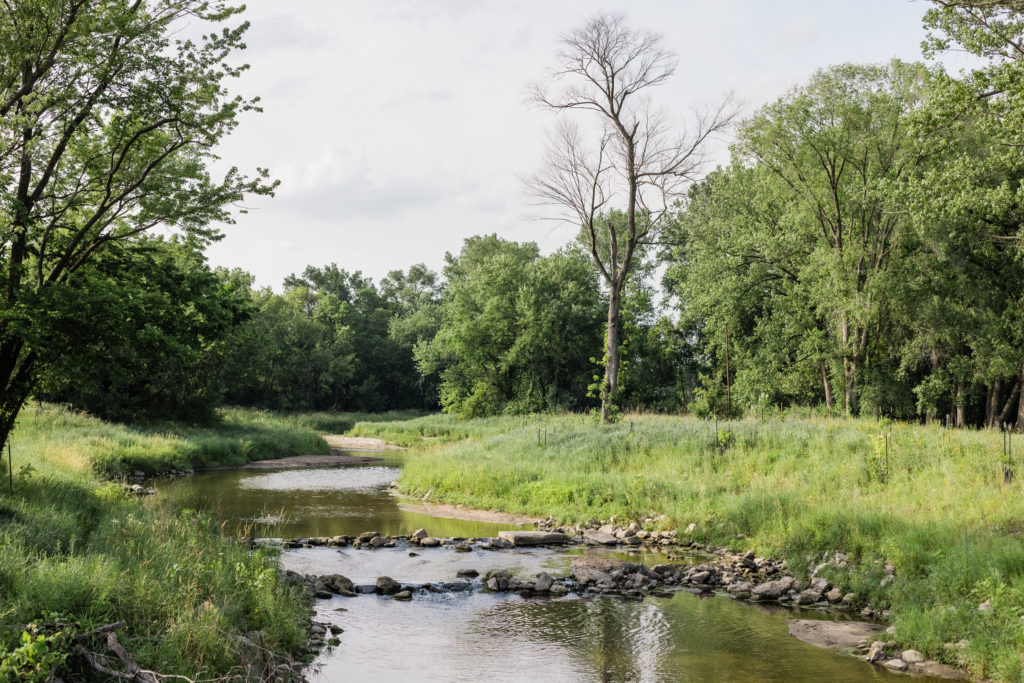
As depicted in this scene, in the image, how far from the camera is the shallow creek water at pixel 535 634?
9.08 m

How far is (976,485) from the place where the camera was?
14.2m

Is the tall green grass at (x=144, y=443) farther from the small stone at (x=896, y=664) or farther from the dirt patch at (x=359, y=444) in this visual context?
the small stone at (x=896, y=664)

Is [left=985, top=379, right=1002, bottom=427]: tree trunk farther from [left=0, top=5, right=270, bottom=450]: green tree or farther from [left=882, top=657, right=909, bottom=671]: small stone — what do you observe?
[left=0, top=5, right=270, bottom=450]: green tree

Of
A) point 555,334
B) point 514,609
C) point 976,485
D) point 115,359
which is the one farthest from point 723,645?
point 555,334

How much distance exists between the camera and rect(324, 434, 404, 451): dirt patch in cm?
4519

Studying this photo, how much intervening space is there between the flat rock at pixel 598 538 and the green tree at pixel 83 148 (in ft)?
34.0

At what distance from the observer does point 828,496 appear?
15.6 m

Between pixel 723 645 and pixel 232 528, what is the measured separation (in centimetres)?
1181

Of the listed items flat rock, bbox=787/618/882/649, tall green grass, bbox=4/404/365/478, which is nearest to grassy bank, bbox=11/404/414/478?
tall green grass, bbox=4/404/365/478

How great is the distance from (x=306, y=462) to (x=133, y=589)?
28.3 m

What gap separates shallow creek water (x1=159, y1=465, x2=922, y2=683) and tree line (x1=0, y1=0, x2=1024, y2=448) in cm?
569

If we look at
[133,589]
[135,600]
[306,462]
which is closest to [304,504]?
[306,462]

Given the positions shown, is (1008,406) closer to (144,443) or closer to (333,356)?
(144,443)

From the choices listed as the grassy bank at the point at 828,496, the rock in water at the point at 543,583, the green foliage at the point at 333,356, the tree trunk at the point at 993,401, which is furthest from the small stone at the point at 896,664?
the green foliage at the point at 333,356
